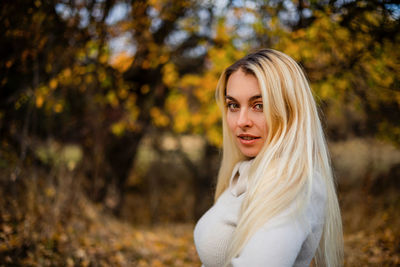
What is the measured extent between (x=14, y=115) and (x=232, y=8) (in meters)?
2.92

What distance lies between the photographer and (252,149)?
1660 mm

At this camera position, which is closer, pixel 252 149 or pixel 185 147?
pixel 252 149

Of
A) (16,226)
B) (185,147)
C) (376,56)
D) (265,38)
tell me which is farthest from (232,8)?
(185,147)

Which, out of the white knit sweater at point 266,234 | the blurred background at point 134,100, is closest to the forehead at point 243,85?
the white knit sweater at point 266,234

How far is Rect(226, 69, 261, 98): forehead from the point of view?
1.57m

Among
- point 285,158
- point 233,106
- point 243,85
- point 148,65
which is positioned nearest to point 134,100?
point 148,65

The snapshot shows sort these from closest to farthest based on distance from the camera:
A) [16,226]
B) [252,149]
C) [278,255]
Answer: [278,255] < [252,149] < [16,226]

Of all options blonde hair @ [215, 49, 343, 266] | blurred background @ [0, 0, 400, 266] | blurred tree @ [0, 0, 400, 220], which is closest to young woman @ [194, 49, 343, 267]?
blonde hair @ [215, 49, 343, 266]

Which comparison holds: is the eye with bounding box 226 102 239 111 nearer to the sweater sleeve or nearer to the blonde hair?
the blonde hair

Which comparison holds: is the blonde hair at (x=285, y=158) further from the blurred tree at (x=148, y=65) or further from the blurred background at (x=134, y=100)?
the blurred tree at (x=148, y=65)

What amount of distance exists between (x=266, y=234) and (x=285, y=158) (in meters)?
0.35

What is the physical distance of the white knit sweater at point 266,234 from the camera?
1182 mm

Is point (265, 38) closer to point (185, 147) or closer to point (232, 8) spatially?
point (232, 8)

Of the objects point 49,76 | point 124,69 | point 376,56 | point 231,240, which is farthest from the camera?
point 124,69
